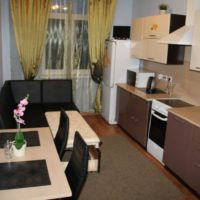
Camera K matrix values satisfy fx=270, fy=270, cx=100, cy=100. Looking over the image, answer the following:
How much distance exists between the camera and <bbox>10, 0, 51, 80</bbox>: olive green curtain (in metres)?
4.96

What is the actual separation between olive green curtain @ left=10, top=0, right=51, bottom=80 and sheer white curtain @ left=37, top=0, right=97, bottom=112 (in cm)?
19

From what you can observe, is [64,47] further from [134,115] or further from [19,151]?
[19,151]

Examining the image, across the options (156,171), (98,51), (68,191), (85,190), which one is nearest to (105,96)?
(98,51)

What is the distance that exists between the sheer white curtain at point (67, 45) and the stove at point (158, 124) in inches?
86.1

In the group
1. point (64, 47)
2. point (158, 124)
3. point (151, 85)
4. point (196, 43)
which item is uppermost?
point (196, 43)

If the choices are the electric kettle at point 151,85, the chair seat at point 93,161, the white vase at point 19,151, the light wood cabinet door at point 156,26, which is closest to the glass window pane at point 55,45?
the light wood cabinet door at point 156,26

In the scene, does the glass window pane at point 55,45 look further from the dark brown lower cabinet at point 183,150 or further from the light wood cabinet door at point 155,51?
the dark brown lower cabinet at point 183,150

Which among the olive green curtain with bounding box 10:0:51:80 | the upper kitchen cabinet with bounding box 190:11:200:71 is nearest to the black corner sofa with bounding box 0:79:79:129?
the olive green curtain with bounding box 10:0:51:80

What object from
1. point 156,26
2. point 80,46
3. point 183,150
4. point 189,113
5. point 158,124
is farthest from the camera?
point 80,46

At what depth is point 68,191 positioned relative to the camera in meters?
1.71

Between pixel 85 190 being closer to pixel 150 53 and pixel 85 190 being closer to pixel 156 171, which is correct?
pixel 156 171

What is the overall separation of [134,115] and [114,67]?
111 centimetres

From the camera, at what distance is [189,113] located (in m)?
3.28

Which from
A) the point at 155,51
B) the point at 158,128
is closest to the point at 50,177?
the point at 158,128
